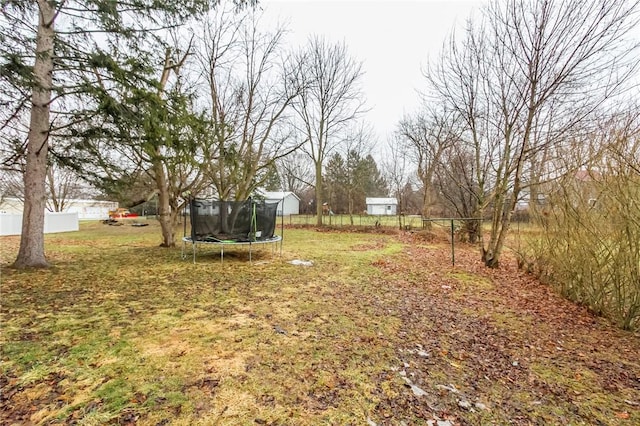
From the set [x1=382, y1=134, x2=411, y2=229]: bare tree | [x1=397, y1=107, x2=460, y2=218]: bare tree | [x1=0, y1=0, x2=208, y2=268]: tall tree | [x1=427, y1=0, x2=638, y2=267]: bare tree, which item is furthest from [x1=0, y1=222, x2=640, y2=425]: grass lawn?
[x1=382, y1=134, x2=411, y2=229]: bare tree

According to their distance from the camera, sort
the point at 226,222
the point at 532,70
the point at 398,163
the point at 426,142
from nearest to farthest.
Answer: the point at 532,70, the point at 226,222, the point at 426,142, the point at 398,163

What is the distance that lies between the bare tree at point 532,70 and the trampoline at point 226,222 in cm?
590

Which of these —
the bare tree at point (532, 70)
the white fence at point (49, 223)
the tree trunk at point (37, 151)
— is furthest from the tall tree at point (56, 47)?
the white fence at point (49, 223)

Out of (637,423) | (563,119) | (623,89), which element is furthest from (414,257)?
A: (637,423)

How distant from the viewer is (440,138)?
14.8 meters

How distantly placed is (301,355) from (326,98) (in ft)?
56.0

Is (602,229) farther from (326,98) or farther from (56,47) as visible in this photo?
(326,98)

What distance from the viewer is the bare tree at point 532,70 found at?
5008 mm

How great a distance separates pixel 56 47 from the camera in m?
5.13

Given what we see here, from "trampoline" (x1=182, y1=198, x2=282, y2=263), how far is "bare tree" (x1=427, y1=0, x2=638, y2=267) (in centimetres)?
590

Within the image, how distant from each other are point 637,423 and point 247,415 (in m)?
2.63

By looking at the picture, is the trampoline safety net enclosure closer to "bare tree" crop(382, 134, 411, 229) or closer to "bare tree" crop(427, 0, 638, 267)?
"bare tree" crop(427, 0, 638, 267)

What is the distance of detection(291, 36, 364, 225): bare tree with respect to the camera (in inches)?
653

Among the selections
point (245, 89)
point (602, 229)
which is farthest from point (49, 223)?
point (602, 229)
